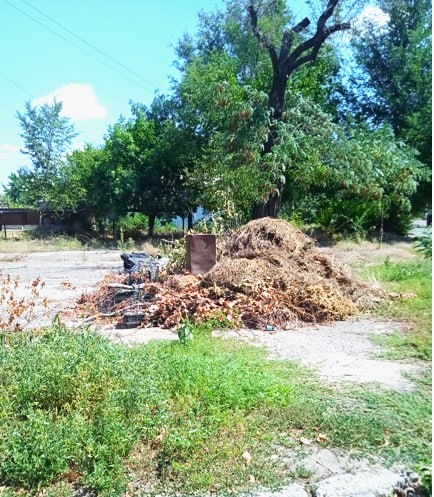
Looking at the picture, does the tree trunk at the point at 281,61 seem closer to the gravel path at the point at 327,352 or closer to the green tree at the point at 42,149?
the gravel path at the point at 327,352

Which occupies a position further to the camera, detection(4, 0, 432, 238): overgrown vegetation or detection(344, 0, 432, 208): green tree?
detection(4, 0, 432, 238): overgrown vegetation

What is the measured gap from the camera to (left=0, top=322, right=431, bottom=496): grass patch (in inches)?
91.9

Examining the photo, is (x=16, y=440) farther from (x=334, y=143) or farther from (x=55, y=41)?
(x=334, y=143)

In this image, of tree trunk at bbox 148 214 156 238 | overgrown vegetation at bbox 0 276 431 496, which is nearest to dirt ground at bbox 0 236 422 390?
overgrown vegetation at bbox 0 276 431 496

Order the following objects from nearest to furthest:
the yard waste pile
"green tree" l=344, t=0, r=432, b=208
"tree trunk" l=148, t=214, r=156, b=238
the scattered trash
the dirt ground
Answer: "green tree" l=344, t=0, r=432, b=208
the dirt ground
the yard waste pile
the scattered trash
"tree trunk" l=148, t=214, r=156, b=238

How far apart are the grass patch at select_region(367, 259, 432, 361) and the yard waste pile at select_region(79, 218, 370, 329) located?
69 cm

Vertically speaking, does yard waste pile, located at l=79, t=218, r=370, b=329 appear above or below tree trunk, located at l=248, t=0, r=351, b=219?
below

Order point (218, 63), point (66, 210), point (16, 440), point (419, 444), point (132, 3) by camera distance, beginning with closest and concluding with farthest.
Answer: point (419, 444) < point (16, 440) < point (132, 3) < point (218, 63) < point (66, 210)

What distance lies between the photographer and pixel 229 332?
201 inches

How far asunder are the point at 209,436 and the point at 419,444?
105 cm

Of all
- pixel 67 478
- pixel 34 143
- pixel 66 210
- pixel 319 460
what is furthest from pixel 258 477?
pixel 34 143

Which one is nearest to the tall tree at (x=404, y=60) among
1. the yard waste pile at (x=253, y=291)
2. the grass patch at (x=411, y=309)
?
the grass patch at (x=411, y=309)

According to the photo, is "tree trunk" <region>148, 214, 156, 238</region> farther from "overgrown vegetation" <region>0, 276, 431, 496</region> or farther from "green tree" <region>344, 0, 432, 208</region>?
Answer: "overgrown vegetation" <region>0, 276, 431, 496</region>

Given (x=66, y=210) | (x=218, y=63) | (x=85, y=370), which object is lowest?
(x=85, y=370)
